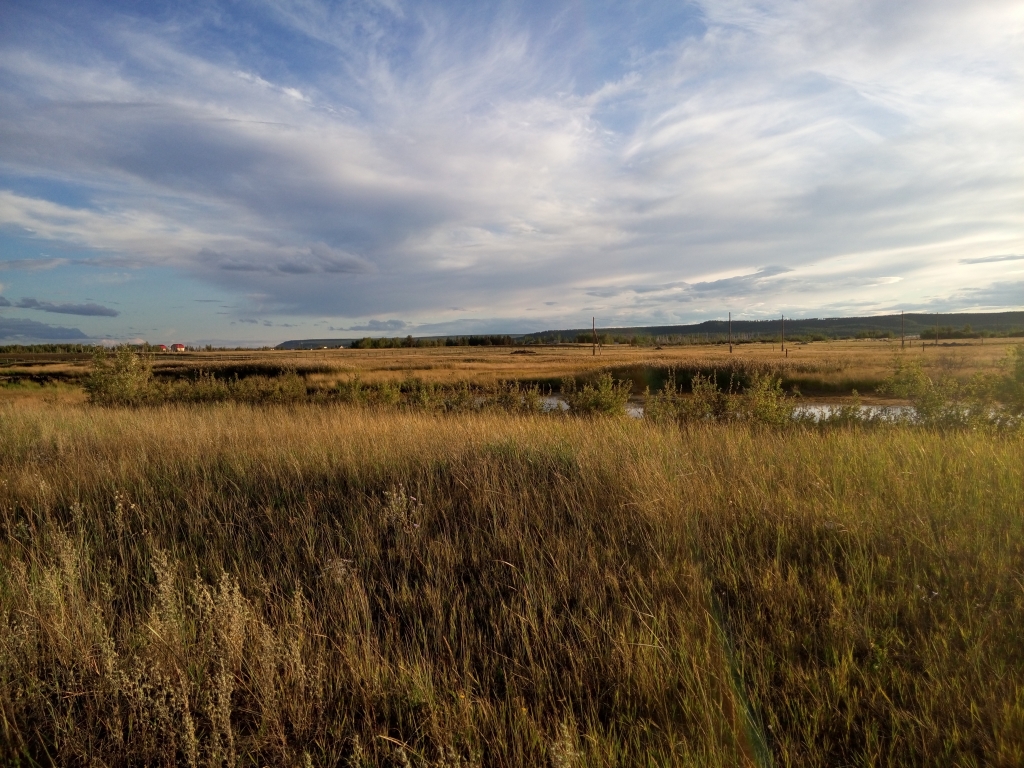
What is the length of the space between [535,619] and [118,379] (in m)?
22.5

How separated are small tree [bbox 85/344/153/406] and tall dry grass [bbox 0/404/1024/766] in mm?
17145

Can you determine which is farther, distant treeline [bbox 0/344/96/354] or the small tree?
distant treeline [bbox 0/344/96/354]

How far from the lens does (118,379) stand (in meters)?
19.8

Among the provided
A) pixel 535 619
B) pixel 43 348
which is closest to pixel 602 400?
pixel 535 619

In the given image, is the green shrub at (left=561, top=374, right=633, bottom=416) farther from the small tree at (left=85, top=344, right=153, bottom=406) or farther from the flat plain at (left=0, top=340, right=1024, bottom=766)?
the small tree at (left=85, top=344, right=153, bottom=406)

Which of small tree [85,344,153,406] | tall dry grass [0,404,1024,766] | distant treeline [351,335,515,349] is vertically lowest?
tall dry grass [0,404,1024,766]

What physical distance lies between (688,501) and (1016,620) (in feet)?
6.37

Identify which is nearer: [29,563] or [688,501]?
[29,563]

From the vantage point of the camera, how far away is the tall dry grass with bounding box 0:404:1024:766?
2.21 m

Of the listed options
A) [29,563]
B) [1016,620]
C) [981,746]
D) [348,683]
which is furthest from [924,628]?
[29,563]

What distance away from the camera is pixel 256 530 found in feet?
14.3

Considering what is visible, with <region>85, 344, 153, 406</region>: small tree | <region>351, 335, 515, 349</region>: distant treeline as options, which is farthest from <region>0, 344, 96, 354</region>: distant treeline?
<region>85, 344, 153, 406</region>: small tree

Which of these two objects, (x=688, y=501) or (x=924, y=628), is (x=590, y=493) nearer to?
(x=688, y=501)

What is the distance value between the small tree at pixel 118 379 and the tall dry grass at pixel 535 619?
1714 centimetres
